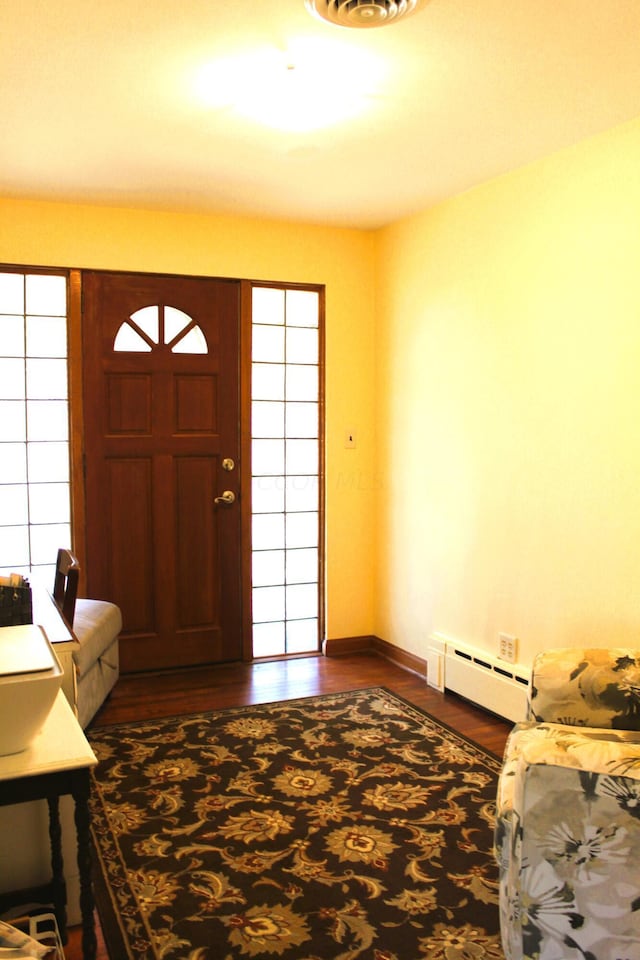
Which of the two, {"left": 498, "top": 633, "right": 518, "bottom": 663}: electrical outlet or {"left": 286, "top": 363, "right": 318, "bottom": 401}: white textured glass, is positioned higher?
{"left": 286, "top": 363, "right": 318, "bottom": 401}: white textured glass

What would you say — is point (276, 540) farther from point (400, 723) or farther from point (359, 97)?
point (359, 97)

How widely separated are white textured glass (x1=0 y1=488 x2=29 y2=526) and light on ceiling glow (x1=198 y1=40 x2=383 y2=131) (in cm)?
244

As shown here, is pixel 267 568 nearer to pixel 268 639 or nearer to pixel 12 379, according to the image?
pixel 268 639

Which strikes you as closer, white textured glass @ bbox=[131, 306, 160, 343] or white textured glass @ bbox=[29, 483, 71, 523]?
white textured glass @ bbox=[29, 483, 71, 523]

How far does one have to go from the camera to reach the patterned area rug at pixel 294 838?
2227 millimetres

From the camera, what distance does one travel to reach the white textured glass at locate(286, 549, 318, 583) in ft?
16.3

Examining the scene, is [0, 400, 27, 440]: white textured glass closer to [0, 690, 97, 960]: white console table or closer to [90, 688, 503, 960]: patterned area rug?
[90, 688, 503, 960]: patterned area rug

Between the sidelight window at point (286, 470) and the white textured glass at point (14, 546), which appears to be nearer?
the white textured glass at point (14, 546)

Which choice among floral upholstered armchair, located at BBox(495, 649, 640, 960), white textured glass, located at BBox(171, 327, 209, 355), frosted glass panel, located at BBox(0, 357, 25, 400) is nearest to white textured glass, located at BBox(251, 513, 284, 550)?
white textured glass, located at BBox(171, 327, 209, 355)

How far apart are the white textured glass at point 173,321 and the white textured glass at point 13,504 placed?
47.1 inches

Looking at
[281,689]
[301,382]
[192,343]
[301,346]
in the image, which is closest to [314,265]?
[301,346]

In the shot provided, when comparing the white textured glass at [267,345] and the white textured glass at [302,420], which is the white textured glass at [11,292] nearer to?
the white textured glass at [267,345]

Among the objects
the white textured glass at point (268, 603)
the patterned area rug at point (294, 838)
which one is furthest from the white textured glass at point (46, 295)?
the patterned area rug at point (294, 838)

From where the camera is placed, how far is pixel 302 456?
16.3 feet
